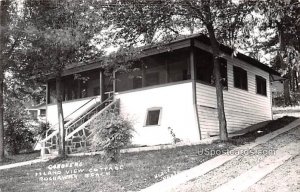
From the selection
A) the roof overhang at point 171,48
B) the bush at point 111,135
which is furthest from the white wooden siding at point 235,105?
the bush at point 111,135

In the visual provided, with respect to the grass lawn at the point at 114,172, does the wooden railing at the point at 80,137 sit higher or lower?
higher

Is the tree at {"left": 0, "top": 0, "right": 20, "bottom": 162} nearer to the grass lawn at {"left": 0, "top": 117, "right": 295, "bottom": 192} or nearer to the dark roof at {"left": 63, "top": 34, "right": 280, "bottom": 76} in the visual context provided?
the dark roof at {"left": 63, "top": 34, "right": 280, "bottom": 76}

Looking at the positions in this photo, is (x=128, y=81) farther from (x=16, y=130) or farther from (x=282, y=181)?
(x=282, y=181)

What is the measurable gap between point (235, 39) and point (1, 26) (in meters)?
9.42

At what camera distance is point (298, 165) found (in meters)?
9.85

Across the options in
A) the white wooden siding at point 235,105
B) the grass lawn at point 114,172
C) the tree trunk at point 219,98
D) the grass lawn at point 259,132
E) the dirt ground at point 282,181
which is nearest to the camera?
the dirt ground at point 282,181

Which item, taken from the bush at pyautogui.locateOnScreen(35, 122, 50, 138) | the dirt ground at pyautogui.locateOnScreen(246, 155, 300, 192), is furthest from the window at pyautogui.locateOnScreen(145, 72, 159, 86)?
the dirt ground at pyautogui.locateOnScreen(246, 155, 300, 192)

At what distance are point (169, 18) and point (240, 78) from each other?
8.24 metres

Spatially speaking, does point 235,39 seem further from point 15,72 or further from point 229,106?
point 15,72

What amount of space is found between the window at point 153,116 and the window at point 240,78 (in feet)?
16.9

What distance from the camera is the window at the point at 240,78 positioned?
2024cm

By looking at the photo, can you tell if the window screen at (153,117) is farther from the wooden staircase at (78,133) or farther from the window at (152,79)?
the wooden staircase at (78,133)

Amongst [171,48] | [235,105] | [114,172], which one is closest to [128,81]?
[171,48]

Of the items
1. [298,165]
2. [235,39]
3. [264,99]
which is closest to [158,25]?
[235,39]
